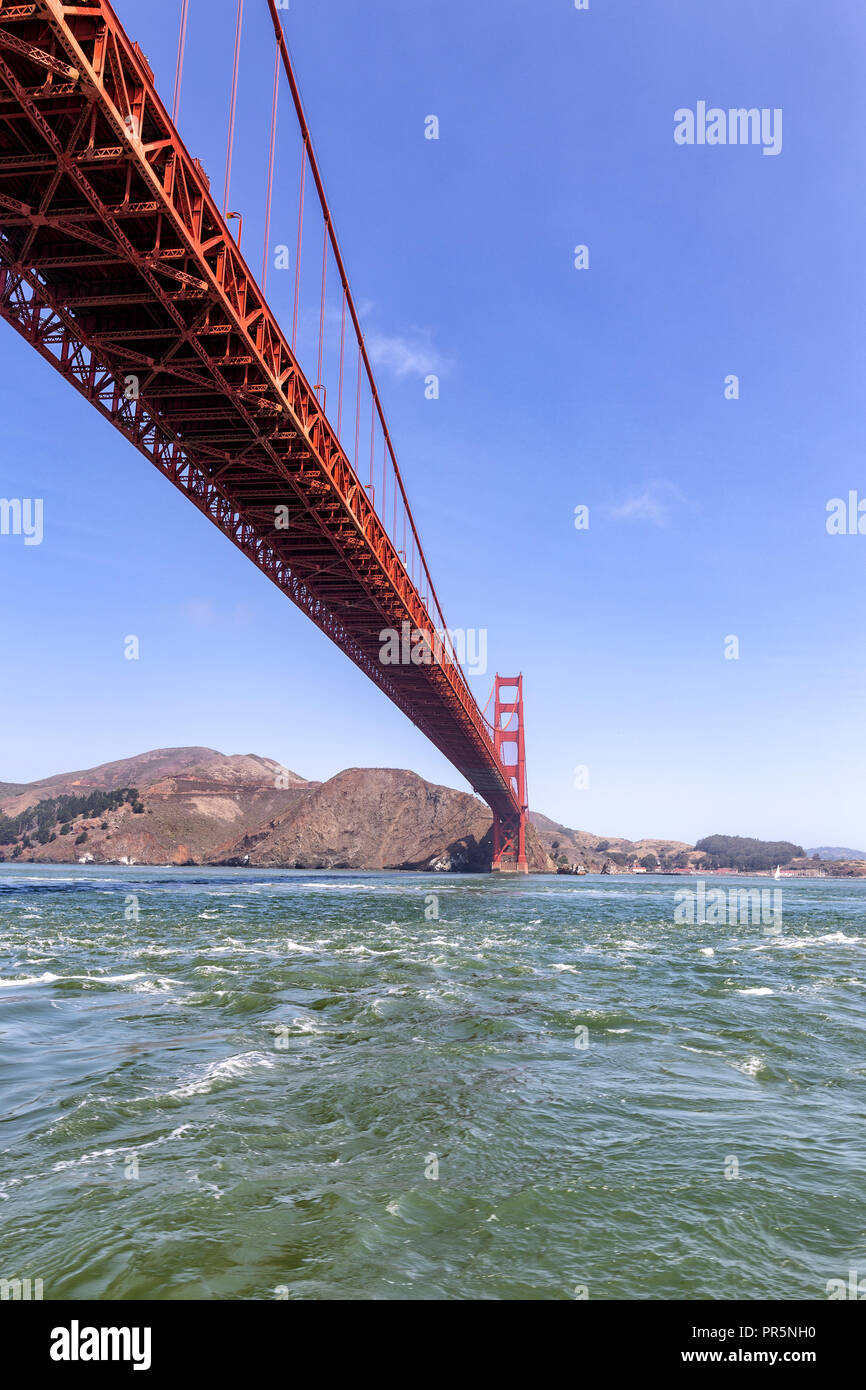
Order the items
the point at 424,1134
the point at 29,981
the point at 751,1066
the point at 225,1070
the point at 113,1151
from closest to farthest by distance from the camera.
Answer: the point at 113,1151 → the point at 424,1134 → the point at 225,1070 → the point at 751,1066 → the point at 29,981

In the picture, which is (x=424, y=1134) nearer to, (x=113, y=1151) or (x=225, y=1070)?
(x=113, y=1151)

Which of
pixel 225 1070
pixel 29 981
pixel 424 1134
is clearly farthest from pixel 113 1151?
pixel 29 981

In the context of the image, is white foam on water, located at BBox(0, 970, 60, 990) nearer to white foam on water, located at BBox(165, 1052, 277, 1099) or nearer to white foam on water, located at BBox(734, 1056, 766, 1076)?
white foam on water, located at BBox(165, 1052, 277, 1099)

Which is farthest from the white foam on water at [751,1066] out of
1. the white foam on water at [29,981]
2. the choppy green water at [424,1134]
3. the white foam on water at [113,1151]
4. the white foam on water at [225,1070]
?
the white foam on water at [29,981]

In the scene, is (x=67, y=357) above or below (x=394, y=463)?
below

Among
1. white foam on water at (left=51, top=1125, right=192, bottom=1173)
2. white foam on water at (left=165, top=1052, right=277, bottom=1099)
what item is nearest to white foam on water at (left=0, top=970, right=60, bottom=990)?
white foam on water at (left=165, top=1052, right=277, bottom=1099)

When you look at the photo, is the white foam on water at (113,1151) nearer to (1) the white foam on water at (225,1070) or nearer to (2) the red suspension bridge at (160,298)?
(1) the white foam on water at (225,1070)
